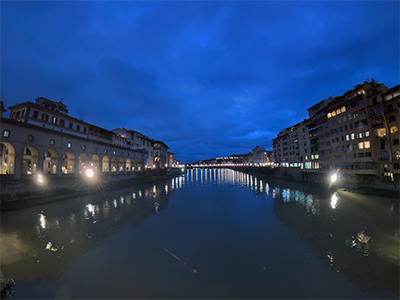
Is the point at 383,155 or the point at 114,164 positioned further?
the point at 114,164

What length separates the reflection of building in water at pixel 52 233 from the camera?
9.56 metres

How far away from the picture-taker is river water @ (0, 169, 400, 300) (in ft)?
26.1

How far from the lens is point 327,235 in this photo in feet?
46.1

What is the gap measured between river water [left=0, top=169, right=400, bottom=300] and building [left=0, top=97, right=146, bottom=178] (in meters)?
11.8

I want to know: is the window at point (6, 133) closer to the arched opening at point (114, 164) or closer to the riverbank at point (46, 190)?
the riverbank at point (46, 190)

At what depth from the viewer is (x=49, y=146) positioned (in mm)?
31000

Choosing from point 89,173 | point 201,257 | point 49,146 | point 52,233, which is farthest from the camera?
point 89,173

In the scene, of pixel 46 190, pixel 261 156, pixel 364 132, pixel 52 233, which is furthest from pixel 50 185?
pixel 261 156

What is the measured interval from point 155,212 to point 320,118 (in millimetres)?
61073

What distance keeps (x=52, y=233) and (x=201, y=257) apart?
13364 mm

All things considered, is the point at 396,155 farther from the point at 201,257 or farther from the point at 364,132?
the point at 201,257

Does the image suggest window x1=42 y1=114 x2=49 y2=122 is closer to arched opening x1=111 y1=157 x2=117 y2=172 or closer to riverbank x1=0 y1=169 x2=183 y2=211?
riverbank x1=0 y1=169 x2=183 y2=211

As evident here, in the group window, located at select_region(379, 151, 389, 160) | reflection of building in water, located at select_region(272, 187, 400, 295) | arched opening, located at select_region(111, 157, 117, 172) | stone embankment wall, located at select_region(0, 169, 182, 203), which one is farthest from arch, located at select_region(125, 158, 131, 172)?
window, located at select_region(379, 151, 389, 160)

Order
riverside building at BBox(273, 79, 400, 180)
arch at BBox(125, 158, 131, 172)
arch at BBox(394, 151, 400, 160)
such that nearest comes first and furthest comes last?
arch at BBox(394, 151, 400, 160) → riverside building at BBox(273, 79, 400, 180) → arch at BBox(125, 158, 131, 172)
